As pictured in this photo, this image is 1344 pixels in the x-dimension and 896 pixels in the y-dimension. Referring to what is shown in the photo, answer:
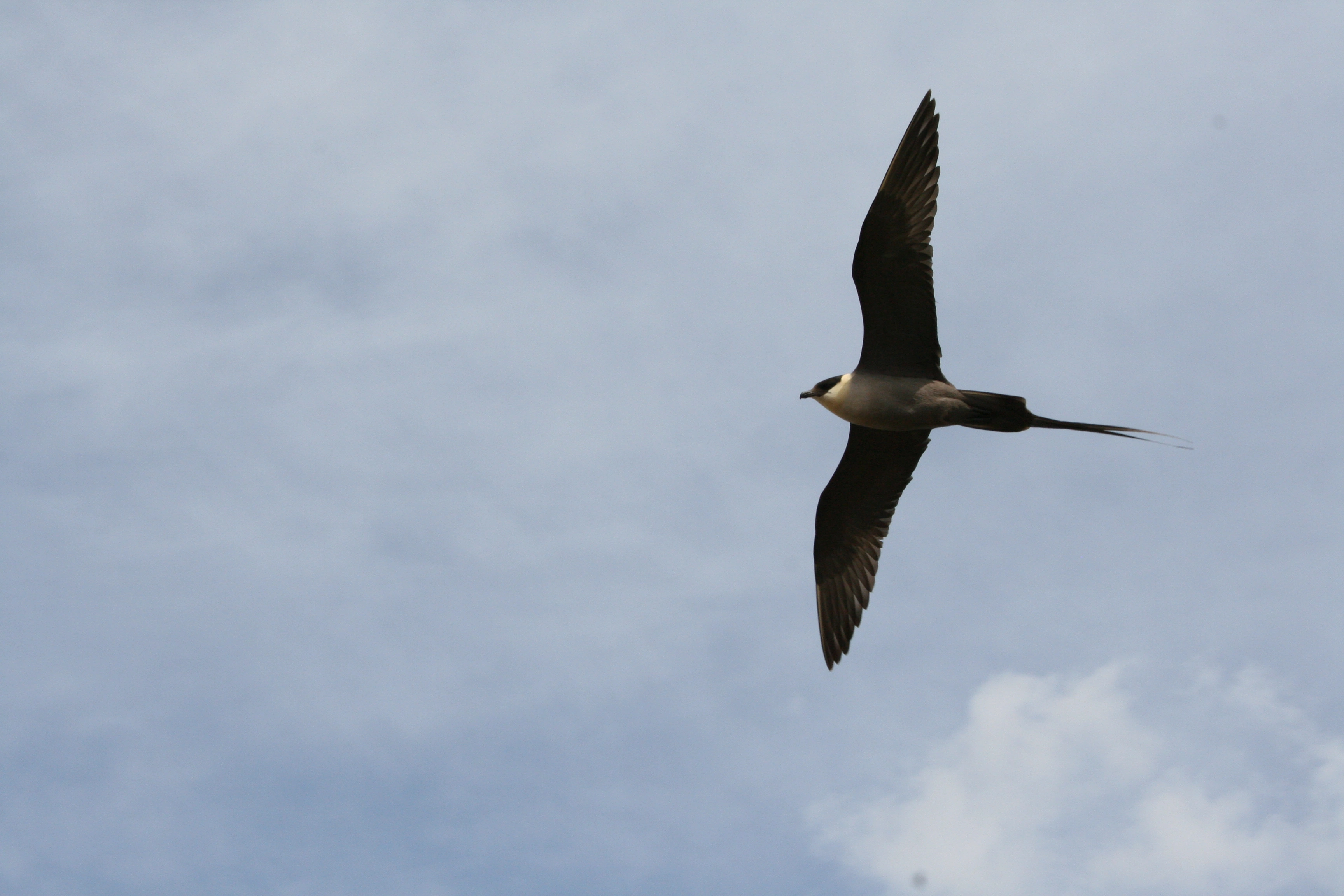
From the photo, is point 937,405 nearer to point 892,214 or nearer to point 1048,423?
point 1048,423

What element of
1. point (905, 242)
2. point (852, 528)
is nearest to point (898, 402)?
point (905, 242)

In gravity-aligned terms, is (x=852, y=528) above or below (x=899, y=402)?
below

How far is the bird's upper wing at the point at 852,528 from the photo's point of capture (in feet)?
37.0

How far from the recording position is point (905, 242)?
32.1 feet

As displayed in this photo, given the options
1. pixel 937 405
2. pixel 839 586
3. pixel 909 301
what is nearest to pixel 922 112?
A: pixel 909 301

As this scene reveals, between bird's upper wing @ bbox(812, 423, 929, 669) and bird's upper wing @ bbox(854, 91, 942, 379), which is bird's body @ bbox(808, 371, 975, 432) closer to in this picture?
bird's upper wing @ bbox(854, 91, 942, 379)

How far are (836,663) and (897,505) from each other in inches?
68.6

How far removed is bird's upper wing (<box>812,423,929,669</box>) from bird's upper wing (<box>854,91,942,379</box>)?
57.6 inches

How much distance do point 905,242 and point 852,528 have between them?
3182mm

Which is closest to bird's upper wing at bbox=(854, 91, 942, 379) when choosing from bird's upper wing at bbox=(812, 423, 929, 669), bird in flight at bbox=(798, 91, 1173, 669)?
bird in flight at bbox=(798, 91, 1173, 669)

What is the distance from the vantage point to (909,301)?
10000 mm

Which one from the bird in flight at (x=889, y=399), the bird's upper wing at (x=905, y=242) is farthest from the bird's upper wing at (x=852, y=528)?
the bird's upper wing at (x=905, y=242)

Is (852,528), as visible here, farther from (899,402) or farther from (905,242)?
(905,242)

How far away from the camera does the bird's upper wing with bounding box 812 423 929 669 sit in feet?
37.0
